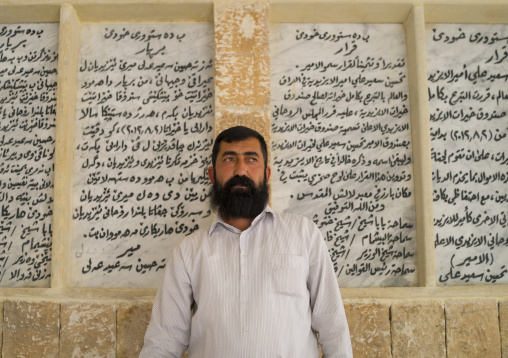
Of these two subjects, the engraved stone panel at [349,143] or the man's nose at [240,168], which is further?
the engraved stone panel at [349,143]

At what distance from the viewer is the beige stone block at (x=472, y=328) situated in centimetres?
243

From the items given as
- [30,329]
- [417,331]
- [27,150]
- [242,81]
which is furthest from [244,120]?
[30,329]

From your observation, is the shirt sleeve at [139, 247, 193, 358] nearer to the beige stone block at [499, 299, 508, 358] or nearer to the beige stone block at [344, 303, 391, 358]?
the beige stone block at [344, 303, 391, 358]

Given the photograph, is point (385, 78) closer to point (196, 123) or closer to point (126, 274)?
point (196, 123)

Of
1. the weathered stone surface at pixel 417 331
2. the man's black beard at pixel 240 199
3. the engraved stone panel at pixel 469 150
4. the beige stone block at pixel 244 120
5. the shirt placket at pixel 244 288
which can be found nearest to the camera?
the shirt placket at pixel 244 288

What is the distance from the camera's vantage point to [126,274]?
269 centimetres

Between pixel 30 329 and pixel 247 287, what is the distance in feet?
5.68

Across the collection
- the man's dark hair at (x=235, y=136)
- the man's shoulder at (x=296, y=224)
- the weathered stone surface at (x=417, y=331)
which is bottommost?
the weathered stone surface at (x=417, y=331)

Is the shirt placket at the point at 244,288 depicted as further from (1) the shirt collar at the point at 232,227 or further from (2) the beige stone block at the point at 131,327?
(2) the beige stone block at the point at 131,327

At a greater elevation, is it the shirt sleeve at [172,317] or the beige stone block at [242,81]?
the beige stone block at [242,81]

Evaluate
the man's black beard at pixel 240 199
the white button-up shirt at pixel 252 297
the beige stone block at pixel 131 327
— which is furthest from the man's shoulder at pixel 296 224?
the beige stone block at pixel 131 327

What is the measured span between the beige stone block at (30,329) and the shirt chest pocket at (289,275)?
1656 millimetres

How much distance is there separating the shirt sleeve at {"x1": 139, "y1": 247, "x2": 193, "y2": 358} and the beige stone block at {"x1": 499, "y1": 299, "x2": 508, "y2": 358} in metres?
2.09

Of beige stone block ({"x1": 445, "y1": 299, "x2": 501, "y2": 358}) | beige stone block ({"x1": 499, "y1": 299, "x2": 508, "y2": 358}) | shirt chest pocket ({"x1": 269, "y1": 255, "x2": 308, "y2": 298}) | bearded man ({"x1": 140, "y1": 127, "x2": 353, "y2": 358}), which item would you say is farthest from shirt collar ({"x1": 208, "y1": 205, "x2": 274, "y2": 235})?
beige stone block ({"x1": 499, "y1": 299, "x2": 508, "y2": 358})
